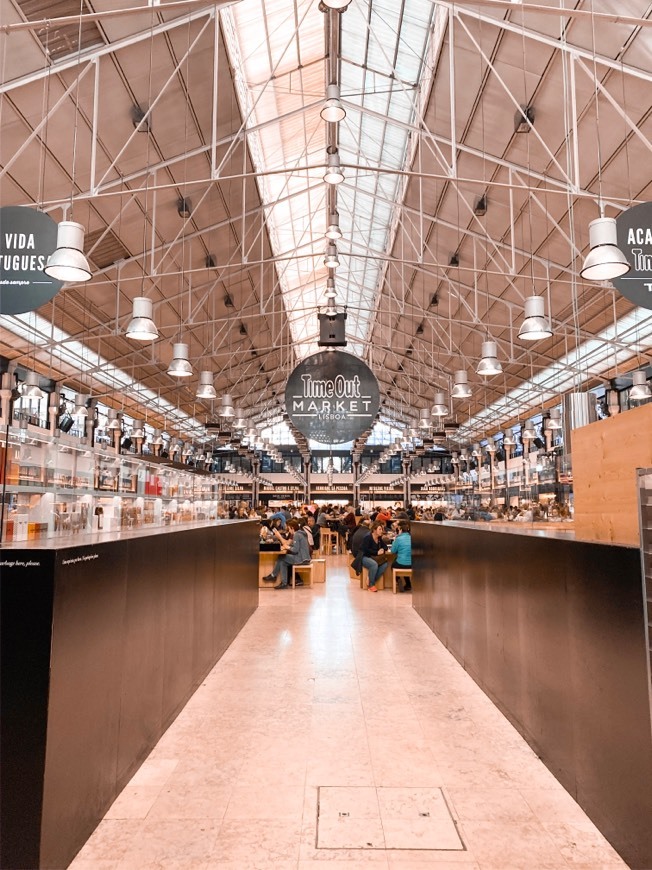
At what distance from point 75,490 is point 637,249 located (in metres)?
5.67

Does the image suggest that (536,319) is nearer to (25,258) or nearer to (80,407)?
(25,258)

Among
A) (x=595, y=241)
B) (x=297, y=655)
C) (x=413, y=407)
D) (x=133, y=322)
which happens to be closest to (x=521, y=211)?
(x=595, y=241)

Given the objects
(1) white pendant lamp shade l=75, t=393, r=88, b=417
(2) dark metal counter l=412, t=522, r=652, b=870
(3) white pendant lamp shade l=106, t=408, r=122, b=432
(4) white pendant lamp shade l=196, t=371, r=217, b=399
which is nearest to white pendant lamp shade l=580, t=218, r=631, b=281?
(2) dark metal counter l=412, t=522, r=652, b=870

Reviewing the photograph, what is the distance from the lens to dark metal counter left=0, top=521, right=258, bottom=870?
91.6 inches

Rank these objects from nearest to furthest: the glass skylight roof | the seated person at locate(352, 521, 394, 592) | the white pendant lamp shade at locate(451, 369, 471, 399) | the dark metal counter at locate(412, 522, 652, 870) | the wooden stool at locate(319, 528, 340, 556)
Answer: the dark metal counter at locate(412, 522, 652, 870)
the glass skylight roof
the seated person at locate(352, 521, 394, 592)
the white pendant lamp shade at locate(451, 369, 471, 399)
the wooden stool at locate(319, 528, 340, 556)

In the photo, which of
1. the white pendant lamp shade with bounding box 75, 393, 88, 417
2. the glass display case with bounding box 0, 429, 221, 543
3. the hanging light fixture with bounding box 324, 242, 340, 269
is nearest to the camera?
the glass display case with bounding box 0, 429, 221, 543

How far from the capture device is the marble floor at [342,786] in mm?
2662

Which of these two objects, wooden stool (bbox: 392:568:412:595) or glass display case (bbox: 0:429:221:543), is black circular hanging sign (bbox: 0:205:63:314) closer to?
glass display case (bbox: 0:429:221:543)

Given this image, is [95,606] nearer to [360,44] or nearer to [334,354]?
[334,354]

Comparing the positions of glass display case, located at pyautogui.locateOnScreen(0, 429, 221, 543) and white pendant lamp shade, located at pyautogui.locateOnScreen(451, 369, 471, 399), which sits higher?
white pendant lamp shade, located at pyautogui.locateOnScreen(451, 369, 471, 399)

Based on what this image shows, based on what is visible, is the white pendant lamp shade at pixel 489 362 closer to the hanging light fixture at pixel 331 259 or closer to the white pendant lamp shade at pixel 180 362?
the hanging light fixture at pixel 331 259

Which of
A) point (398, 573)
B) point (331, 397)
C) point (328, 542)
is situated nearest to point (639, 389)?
point (398, 573)

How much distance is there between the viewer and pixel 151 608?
374 cm

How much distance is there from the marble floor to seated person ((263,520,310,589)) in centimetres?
580
